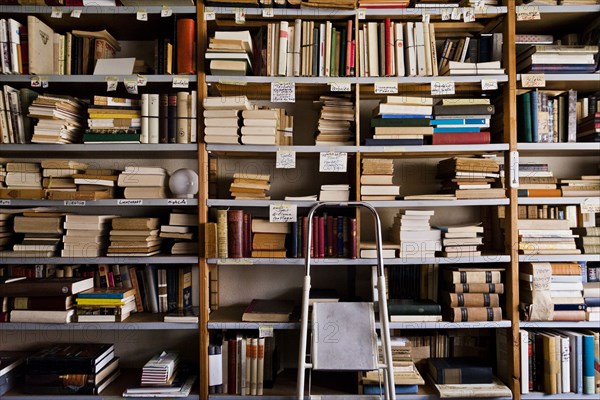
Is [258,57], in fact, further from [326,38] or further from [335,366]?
[335,366]

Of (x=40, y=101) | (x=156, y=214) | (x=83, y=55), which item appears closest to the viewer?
(x=40, y=101)

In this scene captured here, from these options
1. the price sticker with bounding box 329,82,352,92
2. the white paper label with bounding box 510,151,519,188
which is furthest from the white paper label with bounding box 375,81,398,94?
the white paper label with bounding box 510,151,519,188

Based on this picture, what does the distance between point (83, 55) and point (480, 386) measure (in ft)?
9.28

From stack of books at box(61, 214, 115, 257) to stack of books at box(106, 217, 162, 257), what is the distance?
0.24 ft

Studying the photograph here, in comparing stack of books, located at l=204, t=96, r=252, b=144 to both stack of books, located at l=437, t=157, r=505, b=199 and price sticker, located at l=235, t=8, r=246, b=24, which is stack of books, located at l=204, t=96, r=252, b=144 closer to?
price sticker, located at l=235, t=8, r=246, b=24

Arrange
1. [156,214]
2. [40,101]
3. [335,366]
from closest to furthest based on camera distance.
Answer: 1. [335,366]
2. [40,101]
3. [156,214]

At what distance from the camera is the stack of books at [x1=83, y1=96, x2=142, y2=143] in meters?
2.11

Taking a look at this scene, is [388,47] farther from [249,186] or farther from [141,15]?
[141,15]

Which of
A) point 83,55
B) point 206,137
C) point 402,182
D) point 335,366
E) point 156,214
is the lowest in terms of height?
point 335,366

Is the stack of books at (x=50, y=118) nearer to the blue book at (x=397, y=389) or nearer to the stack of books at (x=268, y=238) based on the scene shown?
the stack of books at (x=268, y=238)

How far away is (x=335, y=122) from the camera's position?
220 centimetres

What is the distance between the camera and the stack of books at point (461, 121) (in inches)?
83.9

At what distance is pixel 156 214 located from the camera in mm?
2457

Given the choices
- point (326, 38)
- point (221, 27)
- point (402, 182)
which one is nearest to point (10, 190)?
point (221, 27)
